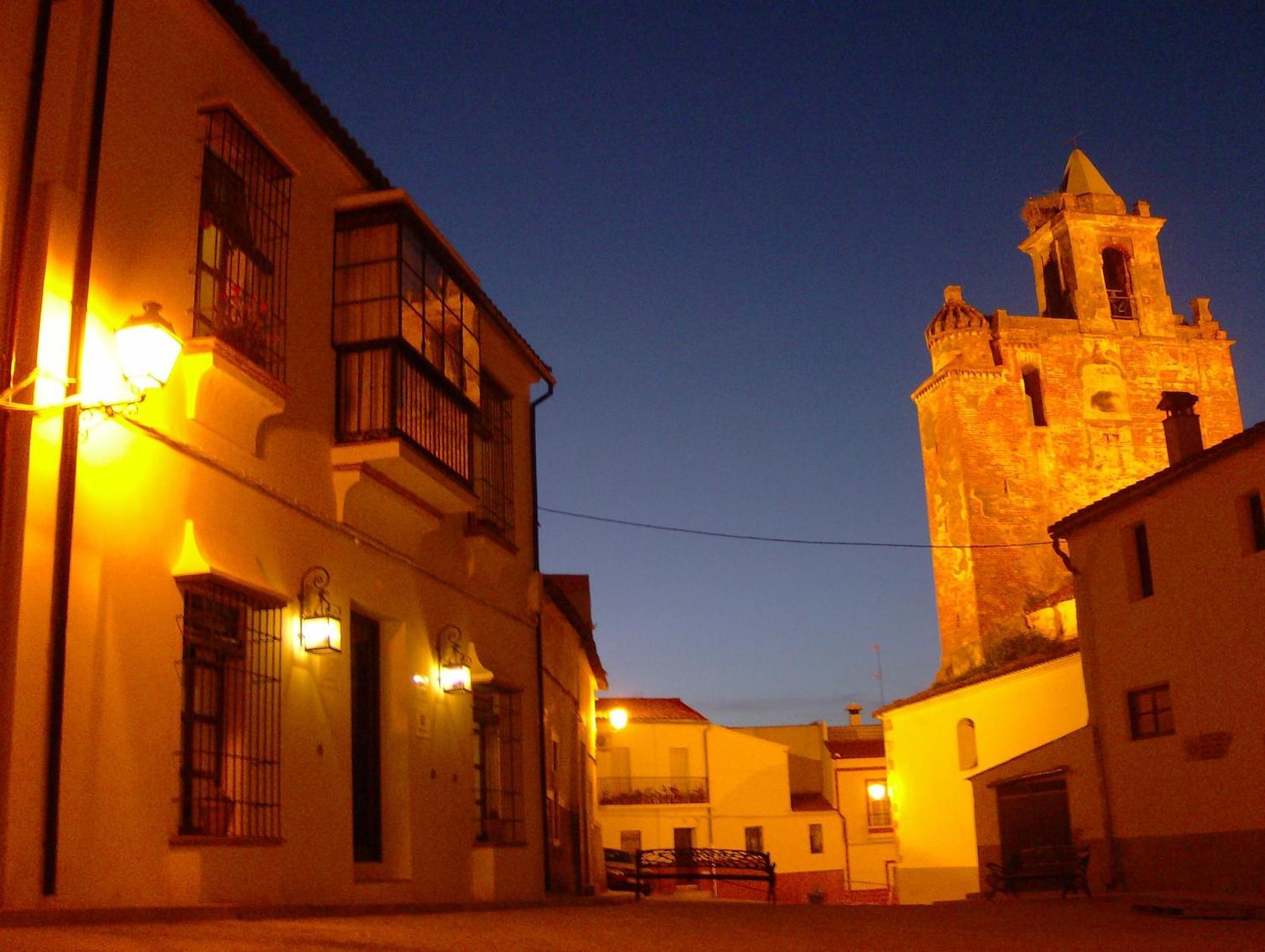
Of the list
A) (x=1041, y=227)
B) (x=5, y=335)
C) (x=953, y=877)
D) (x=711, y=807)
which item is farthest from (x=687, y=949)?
(x=1041, y=227)

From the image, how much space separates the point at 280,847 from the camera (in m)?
9.07

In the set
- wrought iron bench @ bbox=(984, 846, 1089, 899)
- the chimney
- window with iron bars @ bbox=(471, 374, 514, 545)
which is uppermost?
the chimney

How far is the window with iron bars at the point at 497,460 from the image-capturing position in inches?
581

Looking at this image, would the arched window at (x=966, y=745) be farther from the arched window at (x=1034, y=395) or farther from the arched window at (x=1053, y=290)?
the arched window at (x=1053, y=290)

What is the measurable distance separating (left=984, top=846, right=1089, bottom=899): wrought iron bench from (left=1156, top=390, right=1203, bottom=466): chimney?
248 inches

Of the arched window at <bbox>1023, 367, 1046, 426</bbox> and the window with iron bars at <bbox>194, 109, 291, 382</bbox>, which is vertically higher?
the arched window at <bbox>1023, 367, 1046, 426</bbox>

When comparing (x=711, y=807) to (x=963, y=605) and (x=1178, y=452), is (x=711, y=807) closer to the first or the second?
(x=963, y=605)

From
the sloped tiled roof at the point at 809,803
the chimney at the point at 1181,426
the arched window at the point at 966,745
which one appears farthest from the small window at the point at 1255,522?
the sloped tiled roof at the point at 809,803

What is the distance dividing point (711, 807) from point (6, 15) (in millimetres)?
38229

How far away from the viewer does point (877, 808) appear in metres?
45.2

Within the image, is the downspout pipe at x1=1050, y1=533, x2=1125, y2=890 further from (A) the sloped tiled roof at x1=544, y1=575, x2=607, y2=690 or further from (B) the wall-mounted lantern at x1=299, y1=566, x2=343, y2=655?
(B) the wall-mounted lantern at x1=299, y1=566, x2=343, y2=655

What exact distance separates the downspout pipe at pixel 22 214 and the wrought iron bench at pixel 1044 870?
16.3 m

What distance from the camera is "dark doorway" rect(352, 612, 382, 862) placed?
11344 millimetres

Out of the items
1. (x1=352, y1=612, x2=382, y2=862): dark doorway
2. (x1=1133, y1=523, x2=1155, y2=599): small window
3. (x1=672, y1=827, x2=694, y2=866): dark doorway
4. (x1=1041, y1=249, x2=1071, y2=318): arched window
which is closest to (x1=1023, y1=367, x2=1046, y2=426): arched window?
(x1=1041, y1=249, x2=1071, y2=318): arched window
